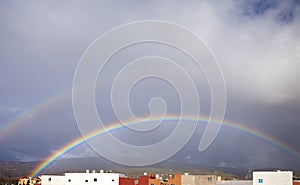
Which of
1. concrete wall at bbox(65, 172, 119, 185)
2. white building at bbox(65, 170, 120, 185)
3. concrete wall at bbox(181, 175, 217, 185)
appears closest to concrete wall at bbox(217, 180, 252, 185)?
concrete wall at bbox(181, 175, 217, 185)

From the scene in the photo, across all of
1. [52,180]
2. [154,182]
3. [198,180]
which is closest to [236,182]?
[198,180]

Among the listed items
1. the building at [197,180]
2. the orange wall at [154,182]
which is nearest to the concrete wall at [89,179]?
the orange wall at [154,182]

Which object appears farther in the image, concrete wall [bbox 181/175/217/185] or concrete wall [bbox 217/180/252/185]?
concrete wall [bbox 181/175/217/185]

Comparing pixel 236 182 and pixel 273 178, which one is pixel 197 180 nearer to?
pixel 236 182

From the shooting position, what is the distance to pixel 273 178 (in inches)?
2393

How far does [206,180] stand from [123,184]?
1480 centimetres

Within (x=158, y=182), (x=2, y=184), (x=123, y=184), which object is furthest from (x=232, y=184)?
(x=2, y=184)

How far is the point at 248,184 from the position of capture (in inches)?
2606

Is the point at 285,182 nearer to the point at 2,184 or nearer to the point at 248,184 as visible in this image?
the point at 248,184

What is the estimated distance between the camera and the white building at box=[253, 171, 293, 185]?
60000mm

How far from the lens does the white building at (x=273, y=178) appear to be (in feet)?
197

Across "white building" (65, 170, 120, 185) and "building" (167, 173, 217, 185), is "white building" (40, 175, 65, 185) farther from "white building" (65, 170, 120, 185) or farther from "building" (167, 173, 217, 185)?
"building" (167, 173, 217, 185)

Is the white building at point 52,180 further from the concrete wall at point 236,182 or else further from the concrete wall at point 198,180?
the concrete wall at point 236,182

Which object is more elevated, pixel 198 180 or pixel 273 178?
pixel 273 178
